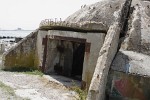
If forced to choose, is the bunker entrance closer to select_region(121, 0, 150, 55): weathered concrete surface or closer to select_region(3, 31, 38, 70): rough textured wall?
select_region(3, 31, 38, 70): rough textured wall

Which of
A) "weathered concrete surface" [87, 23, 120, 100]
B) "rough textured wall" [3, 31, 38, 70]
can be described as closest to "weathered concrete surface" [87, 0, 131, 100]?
"weathered concrete surface" [87, 23, 120, 100]

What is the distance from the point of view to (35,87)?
14297 mm

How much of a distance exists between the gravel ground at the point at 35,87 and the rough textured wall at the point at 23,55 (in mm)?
954

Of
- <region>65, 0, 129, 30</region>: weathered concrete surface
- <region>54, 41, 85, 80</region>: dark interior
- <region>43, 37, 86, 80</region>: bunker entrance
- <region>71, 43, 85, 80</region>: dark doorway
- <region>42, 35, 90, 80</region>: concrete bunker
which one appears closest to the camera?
<region>65, 0, 129, 30</region>: weathered concrete surface

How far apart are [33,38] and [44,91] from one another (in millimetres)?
6062

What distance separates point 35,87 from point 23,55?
4674 millimetres

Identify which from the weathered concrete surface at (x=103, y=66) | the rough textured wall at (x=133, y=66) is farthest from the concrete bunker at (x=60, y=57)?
the weathered concrete surface at (x=103, y=66)

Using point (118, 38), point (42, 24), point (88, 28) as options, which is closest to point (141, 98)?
point (118, 38)

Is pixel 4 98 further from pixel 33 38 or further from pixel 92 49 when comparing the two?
pixel 33 38

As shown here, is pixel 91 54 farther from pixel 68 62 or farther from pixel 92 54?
pixel 68 62

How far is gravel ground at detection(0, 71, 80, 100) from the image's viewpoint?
12634 mm

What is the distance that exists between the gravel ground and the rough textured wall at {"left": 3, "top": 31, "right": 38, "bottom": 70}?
95 centimetres

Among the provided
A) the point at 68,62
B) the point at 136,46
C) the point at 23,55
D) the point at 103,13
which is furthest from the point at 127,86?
the point at 23,55

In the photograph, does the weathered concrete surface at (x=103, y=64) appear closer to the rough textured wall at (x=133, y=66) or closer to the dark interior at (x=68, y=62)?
the rough textured wall at (x=133, y=66)
